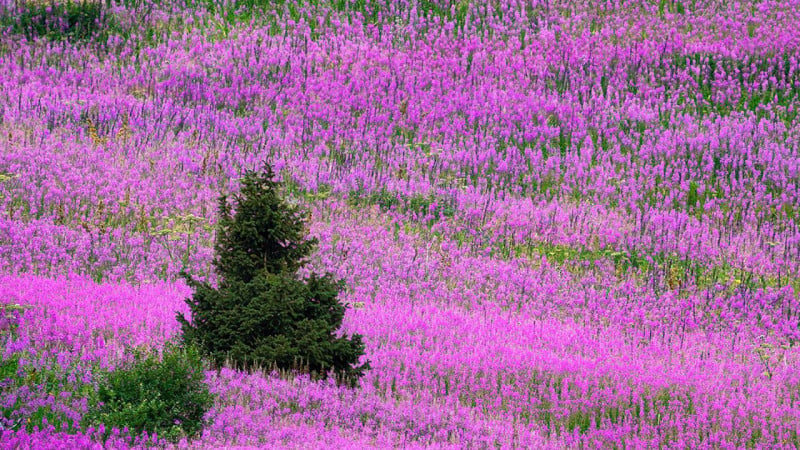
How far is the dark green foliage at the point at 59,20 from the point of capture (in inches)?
804

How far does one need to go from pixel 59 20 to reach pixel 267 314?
1572 cm

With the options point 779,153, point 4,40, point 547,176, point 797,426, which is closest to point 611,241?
point 547,176

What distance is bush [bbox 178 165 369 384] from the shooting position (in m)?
7.32

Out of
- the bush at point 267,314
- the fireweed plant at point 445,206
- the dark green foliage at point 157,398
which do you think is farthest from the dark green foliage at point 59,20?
the dark green foliage at point 157,398

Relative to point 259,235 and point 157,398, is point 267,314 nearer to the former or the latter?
point 259,235

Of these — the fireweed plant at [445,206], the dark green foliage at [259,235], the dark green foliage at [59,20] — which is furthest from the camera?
the dark green foliage at [59,20]

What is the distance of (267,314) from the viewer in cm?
728

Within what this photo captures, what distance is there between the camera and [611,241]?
1304cm

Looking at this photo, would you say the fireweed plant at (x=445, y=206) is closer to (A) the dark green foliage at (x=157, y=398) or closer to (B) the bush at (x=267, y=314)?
(A) the dark green foliage at (x=157, y=398)

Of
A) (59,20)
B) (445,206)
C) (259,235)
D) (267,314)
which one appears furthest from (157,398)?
(59,20)

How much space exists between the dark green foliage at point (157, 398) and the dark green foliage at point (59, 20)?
15620 mm

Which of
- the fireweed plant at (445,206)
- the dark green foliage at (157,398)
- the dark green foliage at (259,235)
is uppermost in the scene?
the dark green foliage at (259,235)

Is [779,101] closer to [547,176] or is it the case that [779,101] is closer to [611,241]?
[547,176]

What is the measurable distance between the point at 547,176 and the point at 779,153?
3.98 m
